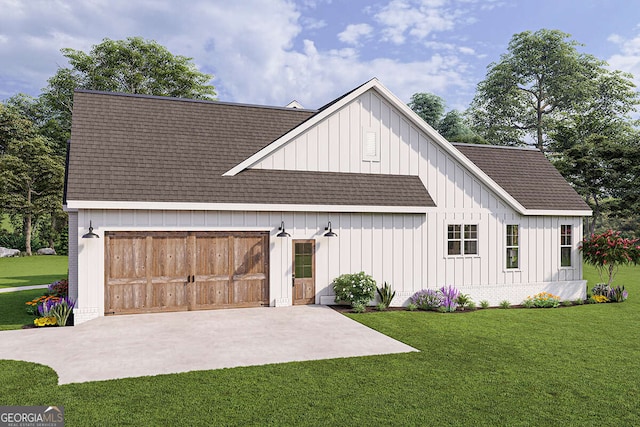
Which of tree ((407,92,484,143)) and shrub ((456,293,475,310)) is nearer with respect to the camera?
shrub ((456,293,475,310))

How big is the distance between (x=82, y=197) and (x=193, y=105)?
19.5ft

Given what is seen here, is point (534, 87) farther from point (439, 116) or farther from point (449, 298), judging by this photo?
point (449, 298)

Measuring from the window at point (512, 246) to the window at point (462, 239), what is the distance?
154cm

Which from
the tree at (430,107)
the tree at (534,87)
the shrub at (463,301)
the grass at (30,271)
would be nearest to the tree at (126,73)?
the grass at (30,271)

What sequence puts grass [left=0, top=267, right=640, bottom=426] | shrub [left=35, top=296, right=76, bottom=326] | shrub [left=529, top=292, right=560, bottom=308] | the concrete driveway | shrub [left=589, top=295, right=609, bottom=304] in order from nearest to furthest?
1. grass [left=0, top=267, right=640, bottom=426]
2. the concrete driveway
3. shrub [left=35, top=296, right=76, bottom=326]
4. shrub [left=529, top=292, right=560, bottom=308]
5. shrub [left=589, top=295, right=609, bottom=304]

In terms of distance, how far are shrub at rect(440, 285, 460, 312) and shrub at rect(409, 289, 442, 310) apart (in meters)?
0.15

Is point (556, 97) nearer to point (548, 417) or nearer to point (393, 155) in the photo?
point (393, 155)

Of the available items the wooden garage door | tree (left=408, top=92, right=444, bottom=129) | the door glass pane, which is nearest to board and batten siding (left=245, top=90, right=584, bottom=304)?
the door glass pane

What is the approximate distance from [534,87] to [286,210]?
45067 millimetres

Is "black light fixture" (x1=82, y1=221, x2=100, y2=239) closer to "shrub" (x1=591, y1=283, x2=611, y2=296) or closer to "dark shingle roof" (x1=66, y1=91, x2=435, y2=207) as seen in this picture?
"dark shingle roof" (x1=66, y1=91, x2=435, y2=207)

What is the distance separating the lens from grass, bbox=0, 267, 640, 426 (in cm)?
615

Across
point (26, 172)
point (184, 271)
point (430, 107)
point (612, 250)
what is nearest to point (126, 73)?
point (26, 172)

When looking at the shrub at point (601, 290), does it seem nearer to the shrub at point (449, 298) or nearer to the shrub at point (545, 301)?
the shrub at point (545, 301)

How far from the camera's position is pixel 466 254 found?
16.5 meters
